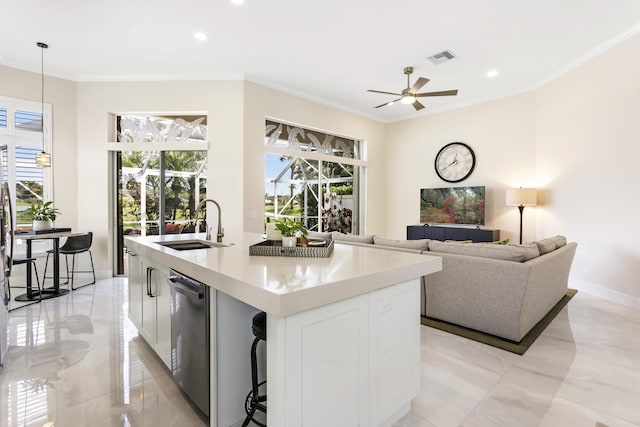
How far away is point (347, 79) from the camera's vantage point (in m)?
5.29

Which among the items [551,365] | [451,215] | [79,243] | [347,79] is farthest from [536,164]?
[79,243]

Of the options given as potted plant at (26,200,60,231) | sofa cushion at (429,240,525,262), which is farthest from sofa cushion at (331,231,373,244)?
potted plant at (26,200,60,231)

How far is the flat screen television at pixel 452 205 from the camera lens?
598 centimetres

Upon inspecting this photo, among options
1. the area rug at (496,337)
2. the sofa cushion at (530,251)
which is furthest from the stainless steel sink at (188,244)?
the sofa cushion at (530,251)

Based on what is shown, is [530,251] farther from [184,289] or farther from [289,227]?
[184,289]

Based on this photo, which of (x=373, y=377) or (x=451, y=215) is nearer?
(x=373, y=377)

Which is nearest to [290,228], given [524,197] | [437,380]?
[437,380]

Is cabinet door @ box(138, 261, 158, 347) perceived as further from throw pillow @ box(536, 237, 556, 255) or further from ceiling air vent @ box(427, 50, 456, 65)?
ceiling air vent @ box(427, 50, 456, 65)

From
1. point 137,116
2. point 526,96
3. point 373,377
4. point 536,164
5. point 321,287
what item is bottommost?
point 373,377

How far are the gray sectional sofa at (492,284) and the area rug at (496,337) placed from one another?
0.04 m

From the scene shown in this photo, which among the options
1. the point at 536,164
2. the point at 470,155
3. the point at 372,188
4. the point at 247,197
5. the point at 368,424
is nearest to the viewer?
the point at 368,424

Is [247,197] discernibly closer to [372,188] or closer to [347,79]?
[347,79]

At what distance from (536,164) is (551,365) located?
13.9ft

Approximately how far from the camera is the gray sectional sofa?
8.64 feet
